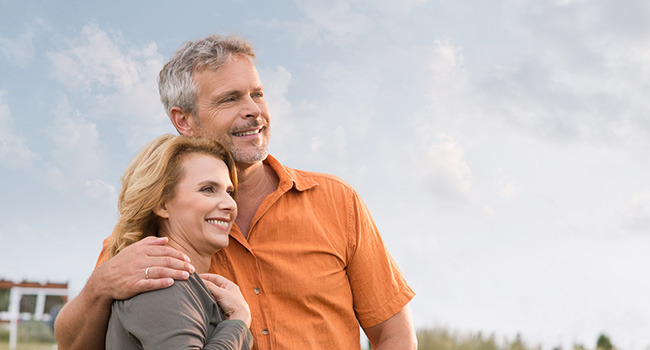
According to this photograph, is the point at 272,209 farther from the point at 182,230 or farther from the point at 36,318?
the point at 36,318

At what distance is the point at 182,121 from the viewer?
11.7ft

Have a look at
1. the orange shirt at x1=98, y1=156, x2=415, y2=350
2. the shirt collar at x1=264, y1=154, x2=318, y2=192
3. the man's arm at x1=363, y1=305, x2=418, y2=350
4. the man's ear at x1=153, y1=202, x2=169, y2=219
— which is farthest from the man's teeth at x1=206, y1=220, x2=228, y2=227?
the man's arm at x1=363, y1=305, x2=418, y2=350

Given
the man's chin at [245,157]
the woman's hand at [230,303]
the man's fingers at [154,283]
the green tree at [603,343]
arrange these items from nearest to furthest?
the man's fingers at [154,283] < the woman's hand at [230,303] < the man's chin at [245,157] < the green tree at [603,343]

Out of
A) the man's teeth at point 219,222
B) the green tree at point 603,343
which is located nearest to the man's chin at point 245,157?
the man's teeth at point 219,222

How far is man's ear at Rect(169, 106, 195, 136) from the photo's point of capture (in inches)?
138

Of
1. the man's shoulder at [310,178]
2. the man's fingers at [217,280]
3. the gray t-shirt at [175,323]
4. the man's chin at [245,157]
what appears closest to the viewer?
the gray t-shirt at [175,323]

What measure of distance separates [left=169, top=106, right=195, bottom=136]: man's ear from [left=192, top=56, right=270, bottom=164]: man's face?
48mm

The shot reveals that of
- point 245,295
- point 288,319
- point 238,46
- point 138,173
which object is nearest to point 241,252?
point 245,295

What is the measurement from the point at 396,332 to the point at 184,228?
1397 millimetres

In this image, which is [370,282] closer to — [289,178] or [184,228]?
[289,178]

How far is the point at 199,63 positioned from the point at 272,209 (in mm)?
980

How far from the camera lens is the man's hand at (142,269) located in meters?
2.20

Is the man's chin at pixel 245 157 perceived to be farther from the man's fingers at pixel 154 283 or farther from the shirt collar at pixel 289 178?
the man's fingers at pixel 154 283

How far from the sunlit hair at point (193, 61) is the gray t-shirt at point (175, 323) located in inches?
58.6
